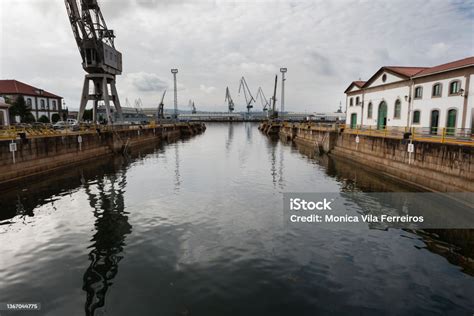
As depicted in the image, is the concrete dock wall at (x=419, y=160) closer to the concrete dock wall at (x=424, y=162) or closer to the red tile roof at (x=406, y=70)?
the concrete dock wall at (x=424, y=162)

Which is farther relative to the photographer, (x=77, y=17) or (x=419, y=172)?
(x=77, y=17)

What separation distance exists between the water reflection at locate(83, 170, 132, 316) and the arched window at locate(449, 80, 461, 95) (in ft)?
101

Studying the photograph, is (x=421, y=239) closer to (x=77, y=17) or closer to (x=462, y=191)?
(x=462, y=191)

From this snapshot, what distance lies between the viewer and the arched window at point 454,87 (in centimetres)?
2695

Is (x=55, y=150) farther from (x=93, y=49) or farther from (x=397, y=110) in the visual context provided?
(x=397, y=110)

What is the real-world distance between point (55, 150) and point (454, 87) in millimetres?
39470

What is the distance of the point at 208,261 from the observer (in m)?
10.5

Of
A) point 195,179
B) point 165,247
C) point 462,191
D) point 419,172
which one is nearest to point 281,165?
point 195,179

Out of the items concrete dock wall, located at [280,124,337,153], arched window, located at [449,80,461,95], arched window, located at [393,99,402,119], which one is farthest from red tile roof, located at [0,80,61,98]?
arched window, located at [449,80,461,95]

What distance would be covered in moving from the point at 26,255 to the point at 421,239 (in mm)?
16555

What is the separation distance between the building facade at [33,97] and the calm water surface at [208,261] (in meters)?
62.4

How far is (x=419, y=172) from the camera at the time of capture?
21703 mm

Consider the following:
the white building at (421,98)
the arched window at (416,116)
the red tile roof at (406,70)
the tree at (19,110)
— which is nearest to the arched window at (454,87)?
the white building at (421,98)

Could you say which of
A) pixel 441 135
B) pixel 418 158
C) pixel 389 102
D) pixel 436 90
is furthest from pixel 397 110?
pixel 418 158
